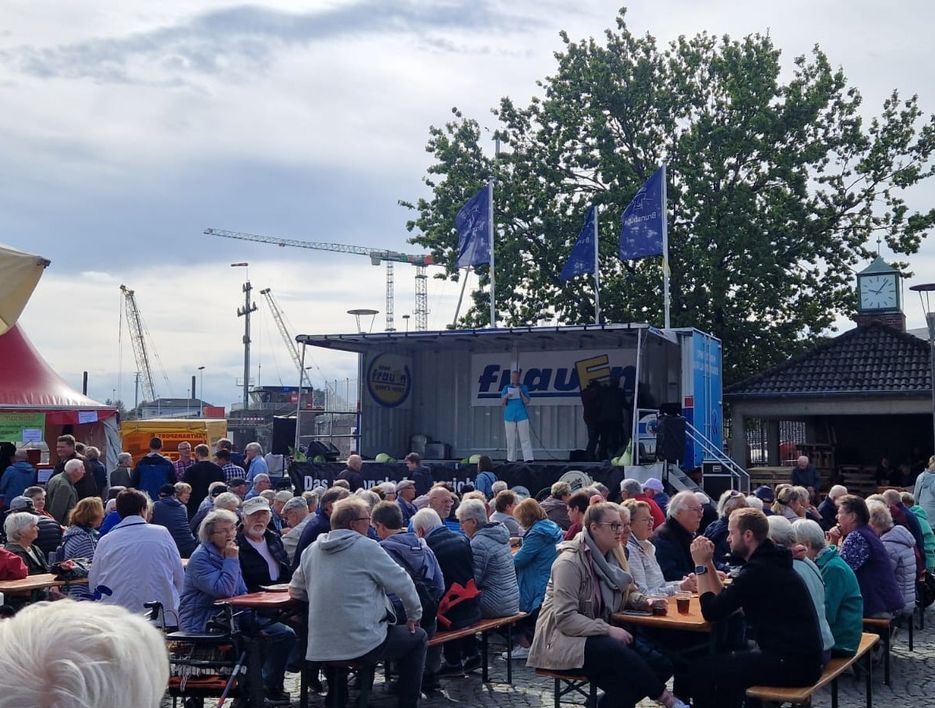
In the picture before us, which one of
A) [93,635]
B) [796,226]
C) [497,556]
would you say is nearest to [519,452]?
[796,226]

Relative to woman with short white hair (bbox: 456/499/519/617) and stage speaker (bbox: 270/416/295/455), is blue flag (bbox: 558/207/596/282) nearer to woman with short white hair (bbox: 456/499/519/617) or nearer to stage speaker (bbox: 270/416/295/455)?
stage speaker (bbox: 270/416/295/455)

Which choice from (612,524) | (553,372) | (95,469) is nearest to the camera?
(612,524)

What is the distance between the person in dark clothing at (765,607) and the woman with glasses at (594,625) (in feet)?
1.51

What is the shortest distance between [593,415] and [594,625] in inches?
460

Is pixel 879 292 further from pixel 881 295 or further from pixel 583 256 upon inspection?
pixel 583 256

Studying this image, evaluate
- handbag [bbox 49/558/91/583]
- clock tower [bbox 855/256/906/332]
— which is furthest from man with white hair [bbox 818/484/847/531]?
clock tower [bbox 855/256/906/332]

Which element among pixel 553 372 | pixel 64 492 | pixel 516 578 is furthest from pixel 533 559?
pixel 553 372

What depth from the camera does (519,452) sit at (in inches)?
768

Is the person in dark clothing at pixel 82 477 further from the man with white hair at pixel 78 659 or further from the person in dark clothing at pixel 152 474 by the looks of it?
the man with white hair at pixel 78 659

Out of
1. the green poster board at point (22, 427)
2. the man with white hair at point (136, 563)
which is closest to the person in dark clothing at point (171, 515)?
the man with white hair at point (136, 563)

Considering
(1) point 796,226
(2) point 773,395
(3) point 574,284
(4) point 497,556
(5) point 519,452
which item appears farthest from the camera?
(3) point 574,284

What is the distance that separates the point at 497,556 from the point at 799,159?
18790 millimetres

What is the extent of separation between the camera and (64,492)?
10.9 metres

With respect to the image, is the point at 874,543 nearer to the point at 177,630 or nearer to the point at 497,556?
the point at 497,556
